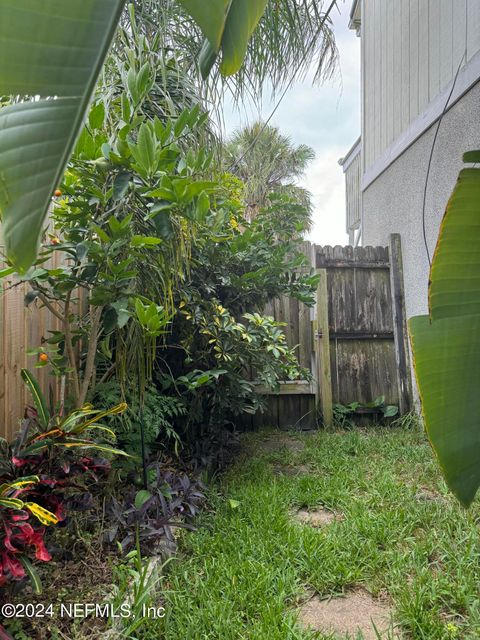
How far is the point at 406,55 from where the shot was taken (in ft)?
11.5

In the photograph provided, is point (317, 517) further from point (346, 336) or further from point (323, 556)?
point (346, 336)

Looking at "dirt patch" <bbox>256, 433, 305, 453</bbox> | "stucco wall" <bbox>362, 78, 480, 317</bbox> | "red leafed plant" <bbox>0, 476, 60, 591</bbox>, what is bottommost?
"dirt patch" <bbox>256, 433, 305, 453</bbox>

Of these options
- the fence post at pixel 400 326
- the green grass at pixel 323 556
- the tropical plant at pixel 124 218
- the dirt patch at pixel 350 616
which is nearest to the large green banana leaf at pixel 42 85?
the tropical plant at pixel 124 218

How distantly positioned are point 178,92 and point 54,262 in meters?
0.96

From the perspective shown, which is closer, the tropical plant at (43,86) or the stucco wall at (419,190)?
the tropical plant at (43,86)

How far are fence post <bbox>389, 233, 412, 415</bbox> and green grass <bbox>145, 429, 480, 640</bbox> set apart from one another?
1.25 m

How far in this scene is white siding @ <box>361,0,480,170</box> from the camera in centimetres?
269

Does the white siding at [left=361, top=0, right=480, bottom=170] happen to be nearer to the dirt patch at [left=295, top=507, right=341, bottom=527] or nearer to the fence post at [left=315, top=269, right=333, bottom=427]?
the fence post at [left=315, top=269, right=333, bottom=427]

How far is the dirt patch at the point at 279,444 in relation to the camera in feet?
10.1

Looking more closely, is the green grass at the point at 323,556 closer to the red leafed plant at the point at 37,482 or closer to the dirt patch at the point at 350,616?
the dirt patch at the point at 350,616

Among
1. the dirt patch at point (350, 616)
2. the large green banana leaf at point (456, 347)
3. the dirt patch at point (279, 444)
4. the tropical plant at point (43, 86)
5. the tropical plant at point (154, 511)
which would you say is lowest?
the dirt patch at point (350, 616)

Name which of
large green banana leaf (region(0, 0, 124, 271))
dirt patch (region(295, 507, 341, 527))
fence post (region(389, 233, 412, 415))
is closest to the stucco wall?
fence post (region(389, 233, 412, 415))

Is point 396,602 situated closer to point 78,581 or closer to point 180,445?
point 78,581

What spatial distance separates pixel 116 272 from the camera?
1400 millimetres
